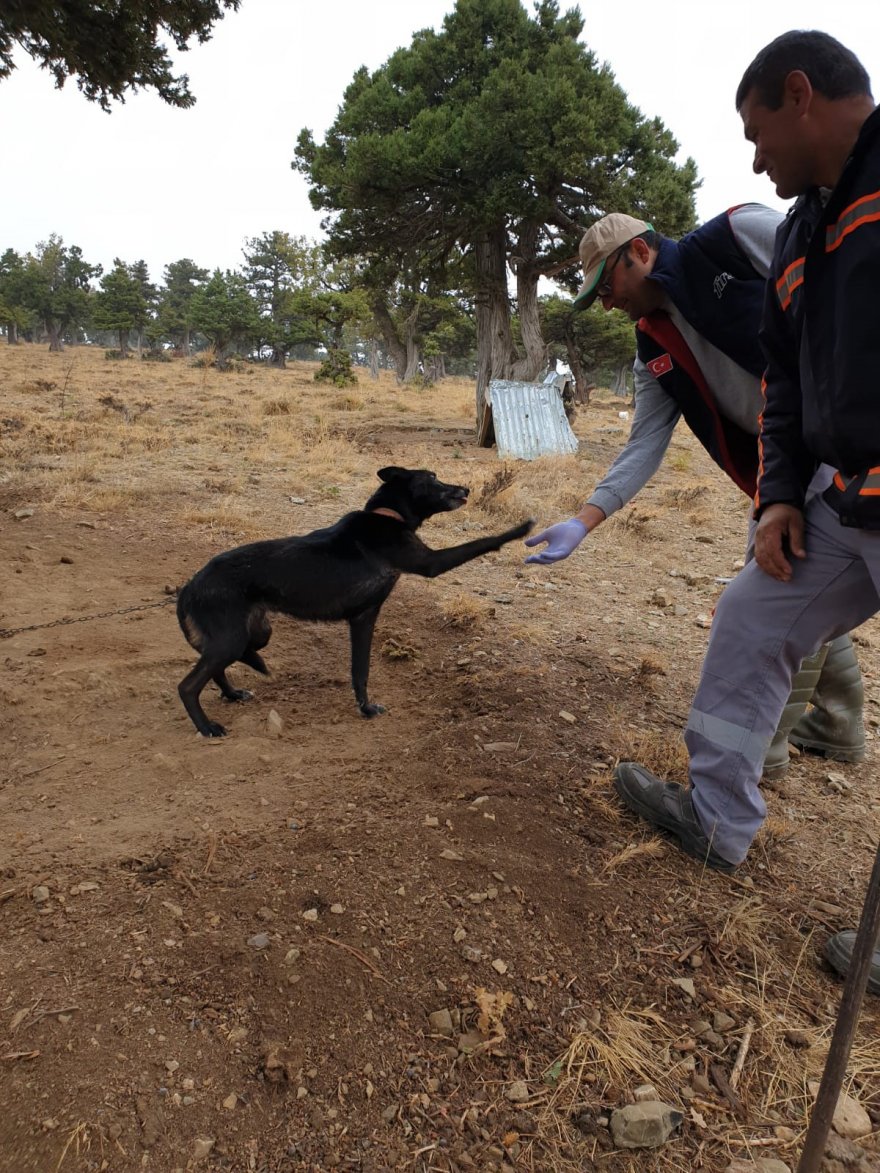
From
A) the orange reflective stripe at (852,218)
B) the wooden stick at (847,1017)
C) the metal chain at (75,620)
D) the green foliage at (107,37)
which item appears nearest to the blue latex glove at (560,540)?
the orange reflective stripe at (852,218)

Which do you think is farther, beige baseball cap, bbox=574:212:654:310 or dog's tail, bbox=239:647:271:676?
dog's tail, bbox=239:647:271:676

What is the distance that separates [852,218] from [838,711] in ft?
7.65

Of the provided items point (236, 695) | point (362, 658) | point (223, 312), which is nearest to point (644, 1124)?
point (362, 658)

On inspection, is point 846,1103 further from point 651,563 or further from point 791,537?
point 651,563

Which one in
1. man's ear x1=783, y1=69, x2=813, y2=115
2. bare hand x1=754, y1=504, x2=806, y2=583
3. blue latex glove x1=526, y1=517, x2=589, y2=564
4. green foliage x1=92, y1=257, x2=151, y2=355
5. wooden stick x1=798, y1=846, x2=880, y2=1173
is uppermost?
green foliage x1=92, y1=257, x2=151, y2=355

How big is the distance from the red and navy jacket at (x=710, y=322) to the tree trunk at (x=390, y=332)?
1174 inches

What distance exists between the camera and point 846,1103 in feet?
5.05

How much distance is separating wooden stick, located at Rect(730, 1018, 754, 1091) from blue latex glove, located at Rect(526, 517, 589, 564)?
56.1 inches

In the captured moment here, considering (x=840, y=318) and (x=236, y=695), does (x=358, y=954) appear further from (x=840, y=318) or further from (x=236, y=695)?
(x=236, y=695)

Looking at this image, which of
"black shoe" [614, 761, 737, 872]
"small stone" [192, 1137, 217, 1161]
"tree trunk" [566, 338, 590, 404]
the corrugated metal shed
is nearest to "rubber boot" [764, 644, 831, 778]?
"black shoe" [614, 761, 737, 872]

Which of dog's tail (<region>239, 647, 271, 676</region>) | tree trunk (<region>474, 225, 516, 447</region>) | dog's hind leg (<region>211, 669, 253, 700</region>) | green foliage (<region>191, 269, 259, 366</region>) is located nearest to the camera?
dog's hind leg (<region>211, 669, 253, 700</region>)

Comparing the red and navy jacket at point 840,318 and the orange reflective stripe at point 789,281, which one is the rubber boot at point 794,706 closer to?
the red and navy jacket at point 840,318

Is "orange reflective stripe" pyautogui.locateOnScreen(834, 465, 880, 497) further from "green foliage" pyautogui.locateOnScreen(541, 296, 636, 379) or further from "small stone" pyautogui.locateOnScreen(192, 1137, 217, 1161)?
"green foliage" pyautogui.locateOnScreen(541, 296, 636, 379)

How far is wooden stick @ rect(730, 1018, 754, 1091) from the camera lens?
1596 mm
